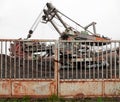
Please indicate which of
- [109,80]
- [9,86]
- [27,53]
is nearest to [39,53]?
[27,53]

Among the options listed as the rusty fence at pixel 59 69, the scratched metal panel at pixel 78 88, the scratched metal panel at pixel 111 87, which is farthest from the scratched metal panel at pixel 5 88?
the scratched metal panel at pixel 111 87

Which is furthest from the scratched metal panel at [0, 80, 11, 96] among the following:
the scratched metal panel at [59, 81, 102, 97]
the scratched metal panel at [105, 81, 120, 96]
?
the scratched metal panel at [105, 81, 120, 96]

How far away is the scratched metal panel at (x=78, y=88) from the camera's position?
34.2 ft

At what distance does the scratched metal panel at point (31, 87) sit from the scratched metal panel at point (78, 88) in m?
0.33

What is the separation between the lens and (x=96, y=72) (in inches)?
426

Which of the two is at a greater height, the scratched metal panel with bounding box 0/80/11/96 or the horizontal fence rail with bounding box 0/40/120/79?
the horizontal fence rail with bounding box 0/40/120/79

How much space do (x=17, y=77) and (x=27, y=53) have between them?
776 millimetres

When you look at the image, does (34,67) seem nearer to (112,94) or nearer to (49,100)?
(49,100)

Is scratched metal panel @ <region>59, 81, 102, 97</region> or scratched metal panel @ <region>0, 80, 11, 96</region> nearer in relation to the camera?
scratched metal panel @ <region>0, 80, 11, 96</region>

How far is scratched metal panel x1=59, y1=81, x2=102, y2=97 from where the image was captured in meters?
10.4

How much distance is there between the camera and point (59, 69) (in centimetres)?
1045

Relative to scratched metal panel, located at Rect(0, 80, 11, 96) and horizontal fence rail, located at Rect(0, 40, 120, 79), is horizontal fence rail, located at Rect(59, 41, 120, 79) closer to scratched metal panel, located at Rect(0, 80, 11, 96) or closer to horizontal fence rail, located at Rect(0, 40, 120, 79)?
horizontal fence rail, located at Rect(0, 40, 120, 79)

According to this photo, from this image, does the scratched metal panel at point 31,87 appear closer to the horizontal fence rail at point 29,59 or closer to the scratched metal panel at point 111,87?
the horizontal fence rail at point 29,59

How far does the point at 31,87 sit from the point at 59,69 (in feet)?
3.21
